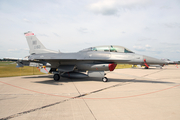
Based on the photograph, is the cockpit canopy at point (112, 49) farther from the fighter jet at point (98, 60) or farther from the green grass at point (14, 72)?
the green grass at point (14, 72)

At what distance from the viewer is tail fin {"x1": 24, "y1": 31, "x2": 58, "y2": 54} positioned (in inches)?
456

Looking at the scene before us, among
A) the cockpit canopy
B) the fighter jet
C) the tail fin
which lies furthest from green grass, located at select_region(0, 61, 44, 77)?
the cockpit canopy

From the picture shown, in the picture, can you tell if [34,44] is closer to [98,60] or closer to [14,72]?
[14,72]

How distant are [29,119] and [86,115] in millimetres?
1545

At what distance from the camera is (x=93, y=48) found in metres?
9.27

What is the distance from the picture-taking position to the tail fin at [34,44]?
11.6 m

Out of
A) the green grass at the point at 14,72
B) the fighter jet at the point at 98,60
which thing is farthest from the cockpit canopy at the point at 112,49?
the green grass at the point at 14,72

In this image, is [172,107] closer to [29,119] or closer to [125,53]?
[29,119]

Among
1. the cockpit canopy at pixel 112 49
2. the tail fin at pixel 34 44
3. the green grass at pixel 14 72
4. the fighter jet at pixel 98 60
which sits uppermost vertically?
the tail fin at pixel 34 44

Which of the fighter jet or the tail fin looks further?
the tail fin

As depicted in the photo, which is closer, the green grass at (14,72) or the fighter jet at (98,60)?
the fighter jet at (98,60)

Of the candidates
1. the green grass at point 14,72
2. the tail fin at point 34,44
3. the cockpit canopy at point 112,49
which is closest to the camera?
the cockpit canopy at point 112,49

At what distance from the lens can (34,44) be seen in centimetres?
1166

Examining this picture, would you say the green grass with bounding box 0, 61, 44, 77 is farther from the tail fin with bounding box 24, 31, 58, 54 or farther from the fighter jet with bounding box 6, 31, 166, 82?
the fighter jet with bounding box 6, 31, 166, 82
